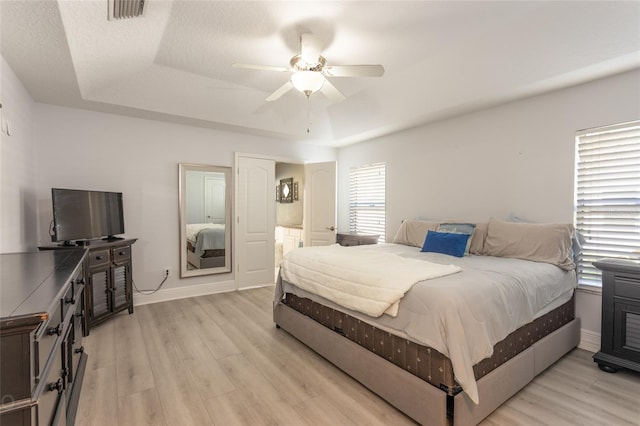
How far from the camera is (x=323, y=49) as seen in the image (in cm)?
282

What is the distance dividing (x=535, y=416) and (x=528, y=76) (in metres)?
2.77

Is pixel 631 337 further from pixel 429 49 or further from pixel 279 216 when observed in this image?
pixel 279 216

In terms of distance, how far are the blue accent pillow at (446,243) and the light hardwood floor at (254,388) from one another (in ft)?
3.89

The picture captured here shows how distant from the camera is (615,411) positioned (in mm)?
1932

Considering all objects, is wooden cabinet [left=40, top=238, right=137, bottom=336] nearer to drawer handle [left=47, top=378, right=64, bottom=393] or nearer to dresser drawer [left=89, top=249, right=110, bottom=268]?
dresser drawer [left=89, top=249, right=110, bottom=268]

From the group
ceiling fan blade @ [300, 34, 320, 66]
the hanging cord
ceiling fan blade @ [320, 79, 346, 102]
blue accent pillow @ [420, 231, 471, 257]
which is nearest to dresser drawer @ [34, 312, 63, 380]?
ceiling fan blade @ [300, 34, 320, 66]

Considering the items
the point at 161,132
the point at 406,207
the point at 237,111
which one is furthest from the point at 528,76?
the point at 161,132

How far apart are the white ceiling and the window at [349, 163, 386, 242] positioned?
1.35 metres

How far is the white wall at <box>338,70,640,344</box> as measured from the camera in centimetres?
281

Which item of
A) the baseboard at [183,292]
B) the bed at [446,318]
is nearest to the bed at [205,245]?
the baseboard at [183,292]

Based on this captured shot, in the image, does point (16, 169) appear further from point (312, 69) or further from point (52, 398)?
point (312, 69)

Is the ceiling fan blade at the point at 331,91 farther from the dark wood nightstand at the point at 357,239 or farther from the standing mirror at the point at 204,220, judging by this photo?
the dark wood nightstand at the point at 357,239

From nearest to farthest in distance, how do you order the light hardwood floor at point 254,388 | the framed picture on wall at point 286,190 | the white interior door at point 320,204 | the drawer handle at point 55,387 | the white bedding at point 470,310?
the drawer handle at point 55,387 → the white bedding at point 470,310 → the light hardwood floor at point 254,388 → the white interior door at point 320,204 → the framed picture on wall at point 286,190

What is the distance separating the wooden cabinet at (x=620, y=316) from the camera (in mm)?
2295
